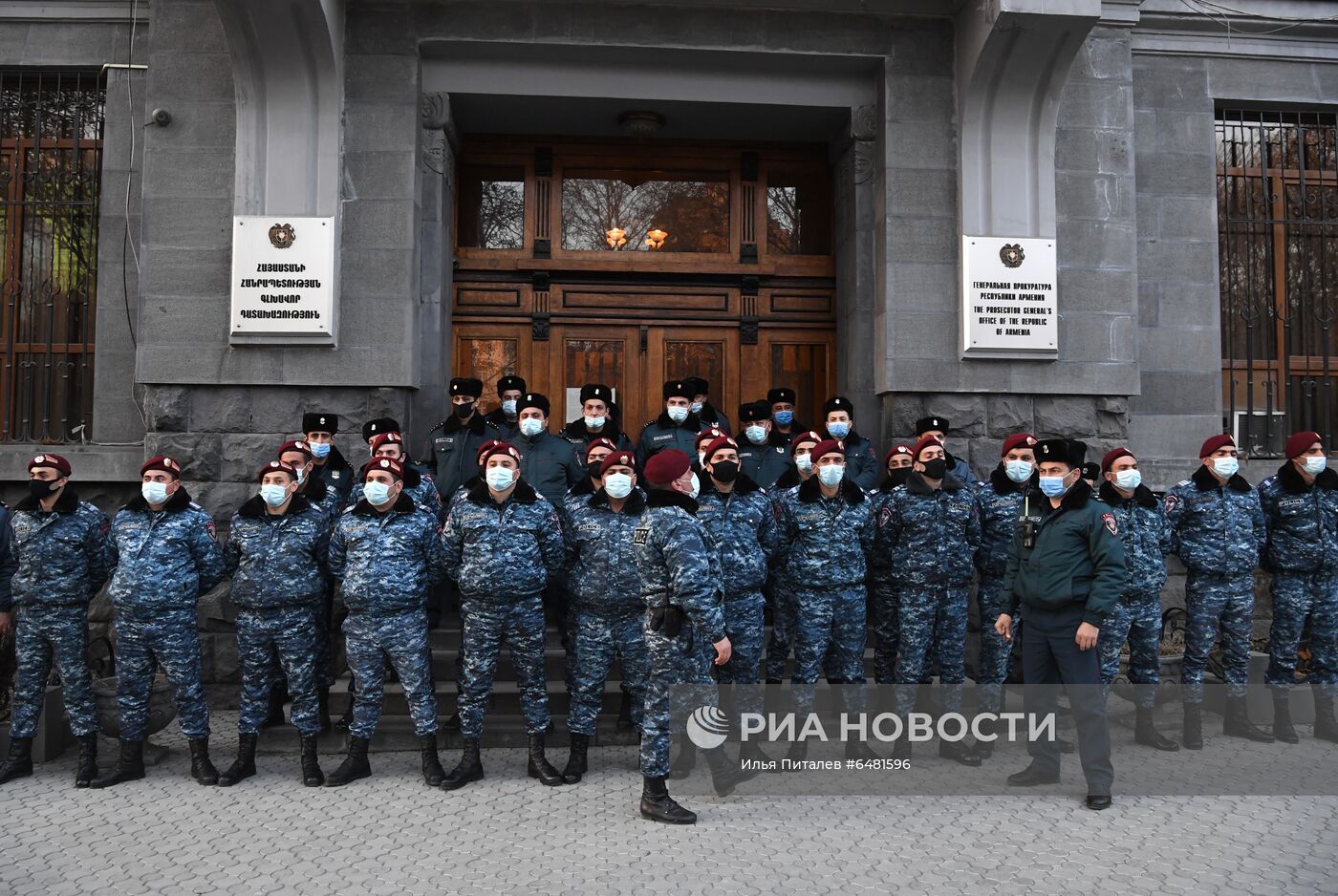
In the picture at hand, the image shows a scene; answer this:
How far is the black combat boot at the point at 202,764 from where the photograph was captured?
5953 millimetres

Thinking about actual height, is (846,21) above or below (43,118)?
above

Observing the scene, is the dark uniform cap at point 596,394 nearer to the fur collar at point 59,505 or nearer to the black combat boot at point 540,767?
the black combat boot at point 540,767

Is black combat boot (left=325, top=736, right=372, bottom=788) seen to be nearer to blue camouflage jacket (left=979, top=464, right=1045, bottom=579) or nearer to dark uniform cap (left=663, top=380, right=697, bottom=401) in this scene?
dark uniform cap (left=663, top=380, right=697, bottom=401)

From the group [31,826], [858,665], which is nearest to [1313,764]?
[858,665]

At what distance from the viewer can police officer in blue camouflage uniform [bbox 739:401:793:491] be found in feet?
25.9

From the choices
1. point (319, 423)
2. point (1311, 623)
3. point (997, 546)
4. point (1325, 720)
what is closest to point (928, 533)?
Result: point (997, 546)

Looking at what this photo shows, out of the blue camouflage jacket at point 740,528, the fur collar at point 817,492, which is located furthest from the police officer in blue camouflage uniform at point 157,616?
the fur collar at point 817,492

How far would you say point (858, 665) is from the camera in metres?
6.50

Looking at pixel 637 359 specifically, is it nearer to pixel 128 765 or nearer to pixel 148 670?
pixel 148 670

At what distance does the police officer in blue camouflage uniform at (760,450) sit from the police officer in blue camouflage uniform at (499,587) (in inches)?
89.1

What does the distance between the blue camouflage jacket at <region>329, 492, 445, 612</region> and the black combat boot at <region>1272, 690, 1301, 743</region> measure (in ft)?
19.0

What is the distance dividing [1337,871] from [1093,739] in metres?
1.24

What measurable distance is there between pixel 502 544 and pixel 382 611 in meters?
0.82

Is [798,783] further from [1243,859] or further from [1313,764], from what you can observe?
[1313,764]
